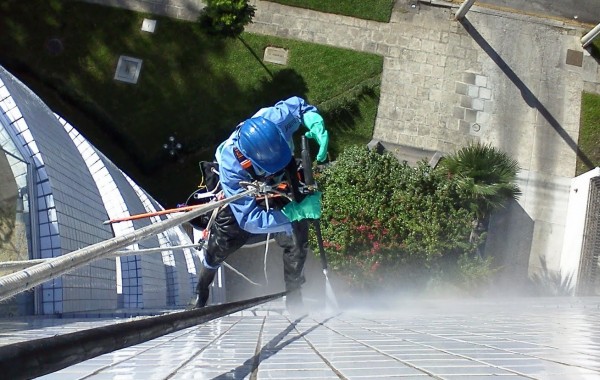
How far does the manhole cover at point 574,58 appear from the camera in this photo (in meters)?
15.2

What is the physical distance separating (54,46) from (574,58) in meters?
12.2

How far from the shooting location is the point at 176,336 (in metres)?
3.80

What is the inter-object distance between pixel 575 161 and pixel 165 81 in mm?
9717

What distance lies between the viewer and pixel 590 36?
14.8 m

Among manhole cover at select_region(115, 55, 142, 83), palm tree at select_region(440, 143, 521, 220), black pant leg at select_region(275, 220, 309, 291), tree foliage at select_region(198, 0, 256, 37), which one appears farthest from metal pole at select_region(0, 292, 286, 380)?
manhole cover at select_region(115, 55, 142, 83)

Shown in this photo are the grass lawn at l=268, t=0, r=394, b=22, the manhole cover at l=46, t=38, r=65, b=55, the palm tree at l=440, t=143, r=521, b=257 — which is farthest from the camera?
the grass lawn at l=268, t=0, r=394, b=22

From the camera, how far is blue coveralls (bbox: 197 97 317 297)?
7.11m

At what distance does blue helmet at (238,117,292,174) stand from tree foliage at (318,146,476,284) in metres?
5.18

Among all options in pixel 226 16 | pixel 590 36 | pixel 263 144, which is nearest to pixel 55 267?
pixel 263 144

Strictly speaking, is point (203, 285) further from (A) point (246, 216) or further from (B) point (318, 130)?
(B) point (318, 130)

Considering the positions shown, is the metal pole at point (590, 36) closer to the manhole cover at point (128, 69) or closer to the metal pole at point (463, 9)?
the metal pole at point (463, 9)

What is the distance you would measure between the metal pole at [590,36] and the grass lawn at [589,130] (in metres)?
1.21

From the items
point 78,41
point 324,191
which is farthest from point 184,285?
point 78,41

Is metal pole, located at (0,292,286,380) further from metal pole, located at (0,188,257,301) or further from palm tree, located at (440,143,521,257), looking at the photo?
palm tree, located at (440,143,521,257)
